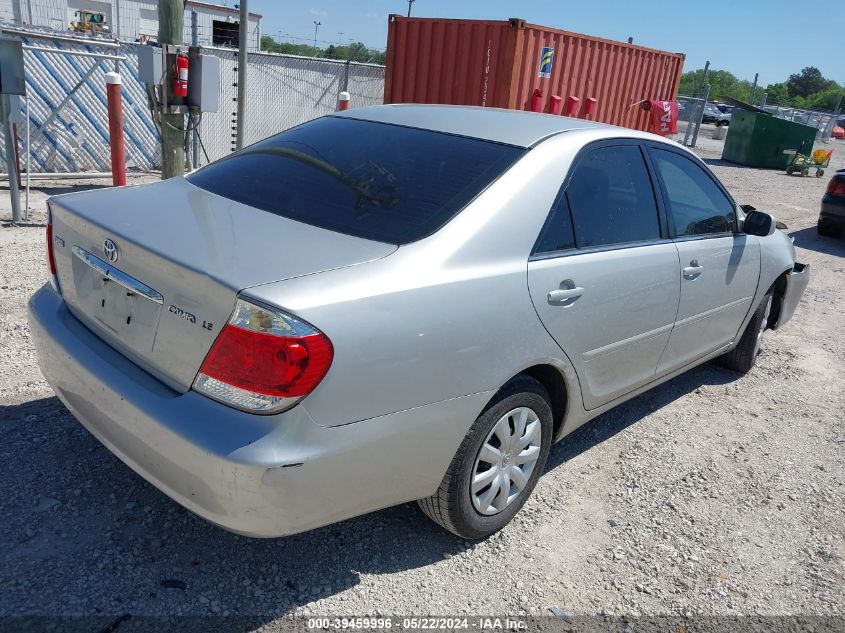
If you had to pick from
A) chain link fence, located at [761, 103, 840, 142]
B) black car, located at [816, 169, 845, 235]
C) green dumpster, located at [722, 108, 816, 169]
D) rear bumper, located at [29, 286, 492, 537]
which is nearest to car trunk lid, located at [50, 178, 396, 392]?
rear bumper, located at [29, 286, 492, 537]

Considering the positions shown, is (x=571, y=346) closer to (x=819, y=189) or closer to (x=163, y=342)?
(x=163, y=342)

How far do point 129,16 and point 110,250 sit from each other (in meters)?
44.0

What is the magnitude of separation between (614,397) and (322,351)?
6.22 feet

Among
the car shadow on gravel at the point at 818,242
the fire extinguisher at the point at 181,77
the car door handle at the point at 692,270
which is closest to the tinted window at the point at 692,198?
the car door handle at the point at 692,270

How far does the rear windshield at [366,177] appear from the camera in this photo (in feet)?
8.65

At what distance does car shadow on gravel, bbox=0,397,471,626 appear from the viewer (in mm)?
2445

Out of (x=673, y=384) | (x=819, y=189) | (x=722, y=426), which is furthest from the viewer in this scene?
(x=819, y=189)

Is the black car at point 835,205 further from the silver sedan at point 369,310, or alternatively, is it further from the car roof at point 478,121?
the car roof at point 478,121

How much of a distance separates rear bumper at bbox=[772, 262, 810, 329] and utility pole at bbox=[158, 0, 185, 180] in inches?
222

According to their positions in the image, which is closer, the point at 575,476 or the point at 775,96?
the point at 575,476

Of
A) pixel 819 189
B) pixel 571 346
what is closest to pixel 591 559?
pixel 571 346

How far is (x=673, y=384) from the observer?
16.0 feet

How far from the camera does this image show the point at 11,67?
6234mm

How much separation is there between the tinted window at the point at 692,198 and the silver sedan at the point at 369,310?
0.32 feet
